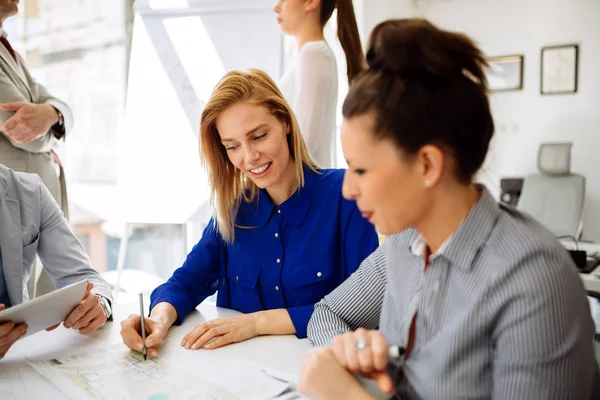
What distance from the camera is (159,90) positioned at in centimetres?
269

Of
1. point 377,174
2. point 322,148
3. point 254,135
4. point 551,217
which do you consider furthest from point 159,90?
point 551,217

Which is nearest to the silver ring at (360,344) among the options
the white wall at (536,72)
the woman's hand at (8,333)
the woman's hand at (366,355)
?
the woman's hand at (366,355)

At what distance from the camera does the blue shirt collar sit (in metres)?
1.33

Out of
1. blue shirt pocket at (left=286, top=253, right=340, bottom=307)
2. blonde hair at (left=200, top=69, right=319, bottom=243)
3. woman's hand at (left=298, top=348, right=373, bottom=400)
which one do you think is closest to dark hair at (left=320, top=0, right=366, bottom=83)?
blonde hair at (left=200, top=69, right=319, bottom=243)

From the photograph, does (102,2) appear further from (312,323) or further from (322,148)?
(312,323)

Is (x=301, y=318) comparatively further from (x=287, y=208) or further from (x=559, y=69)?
(x=559, y=69)

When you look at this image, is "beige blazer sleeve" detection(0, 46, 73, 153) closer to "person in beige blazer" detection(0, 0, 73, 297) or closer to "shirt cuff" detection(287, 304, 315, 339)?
"person in beige blazer" detection(0, 0, 73, 297)

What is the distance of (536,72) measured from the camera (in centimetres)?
377

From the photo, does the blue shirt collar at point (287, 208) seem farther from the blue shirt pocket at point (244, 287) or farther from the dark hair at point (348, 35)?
the dark hair at point (348, 35)

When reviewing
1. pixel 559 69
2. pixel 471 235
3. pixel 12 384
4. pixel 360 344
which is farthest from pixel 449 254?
pixel 559 69

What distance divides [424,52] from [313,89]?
1142 millimetres

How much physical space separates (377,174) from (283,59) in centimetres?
202

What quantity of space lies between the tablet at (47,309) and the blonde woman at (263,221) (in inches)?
8.1

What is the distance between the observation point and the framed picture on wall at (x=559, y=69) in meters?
3.64
